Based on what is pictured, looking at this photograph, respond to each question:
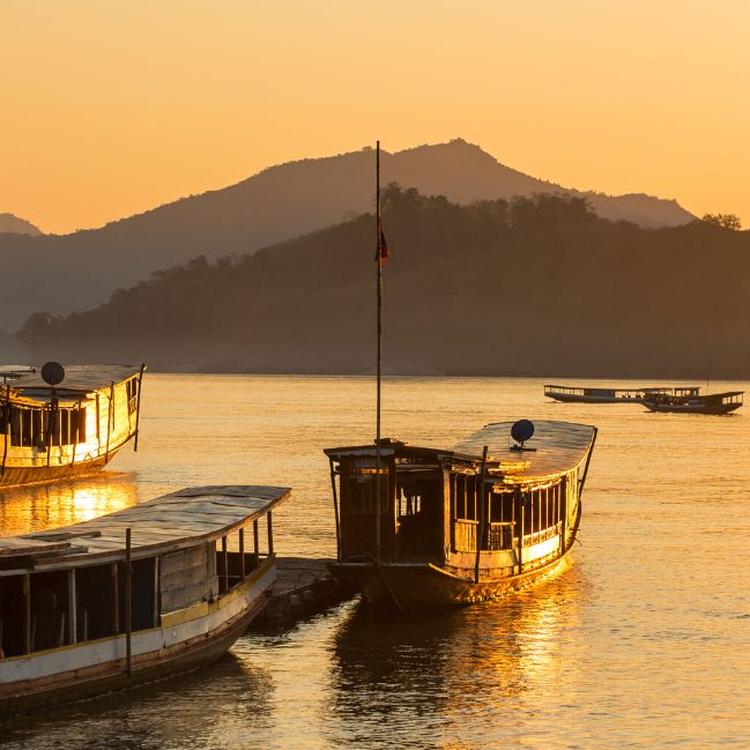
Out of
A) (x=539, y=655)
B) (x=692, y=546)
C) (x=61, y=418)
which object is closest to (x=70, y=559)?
(x=539, y=655)

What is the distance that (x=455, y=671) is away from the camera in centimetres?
4100

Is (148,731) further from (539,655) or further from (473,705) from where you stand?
(539,655)

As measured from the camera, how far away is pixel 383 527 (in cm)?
4353

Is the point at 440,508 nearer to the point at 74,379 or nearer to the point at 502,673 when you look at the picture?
the point at 502,673

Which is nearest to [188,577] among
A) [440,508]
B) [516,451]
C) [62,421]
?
[440,508]

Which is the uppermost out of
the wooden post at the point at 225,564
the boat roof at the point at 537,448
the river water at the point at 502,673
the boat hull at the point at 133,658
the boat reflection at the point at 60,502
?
the boat roof at the point at 537,448

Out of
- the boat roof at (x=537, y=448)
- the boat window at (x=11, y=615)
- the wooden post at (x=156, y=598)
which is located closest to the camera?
the boat window at (x=11, y=615)

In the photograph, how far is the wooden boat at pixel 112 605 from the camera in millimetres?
32000

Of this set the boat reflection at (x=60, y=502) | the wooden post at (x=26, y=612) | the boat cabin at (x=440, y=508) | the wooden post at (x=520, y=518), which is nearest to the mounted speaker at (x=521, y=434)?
the boat cabin at (x=440, y=508)

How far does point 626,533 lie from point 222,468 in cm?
4246

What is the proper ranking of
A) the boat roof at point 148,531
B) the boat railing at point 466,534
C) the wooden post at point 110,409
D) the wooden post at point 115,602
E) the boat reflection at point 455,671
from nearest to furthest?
1. the boat roof at point 148,531
2. the wooden post at point 115,602
3. the boat reflection at point 455,671
4. the boat railing at point 466,534
5. the wooden post at point 110,409

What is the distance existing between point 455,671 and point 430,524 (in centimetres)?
537

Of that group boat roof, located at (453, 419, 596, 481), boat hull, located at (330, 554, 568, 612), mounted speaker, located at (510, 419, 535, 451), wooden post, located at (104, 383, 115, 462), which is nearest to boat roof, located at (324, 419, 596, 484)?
boat roof, located at (453, 419, 596, 481)

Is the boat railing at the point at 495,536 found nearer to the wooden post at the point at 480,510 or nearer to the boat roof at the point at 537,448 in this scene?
the wooden post at the point at 480,510
